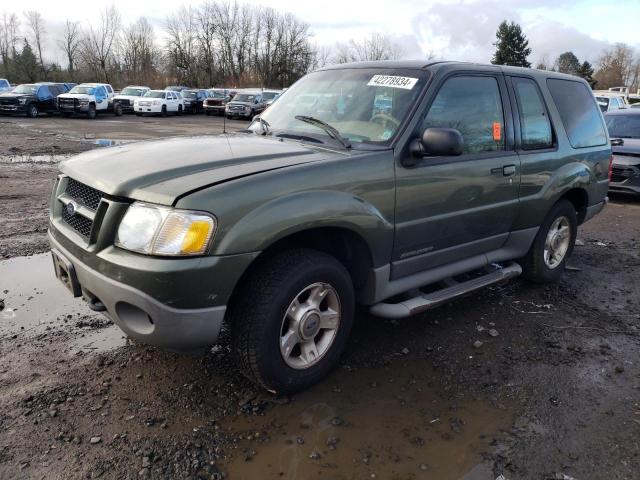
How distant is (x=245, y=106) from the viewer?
1270 inches

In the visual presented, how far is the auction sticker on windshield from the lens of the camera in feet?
11.7

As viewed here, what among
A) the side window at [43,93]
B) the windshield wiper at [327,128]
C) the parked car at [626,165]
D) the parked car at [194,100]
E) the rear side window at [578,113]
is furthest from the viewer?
the parked car at [194,100]

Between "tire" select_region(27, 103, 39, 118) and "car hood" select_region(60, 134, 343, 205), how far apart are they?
30.2m

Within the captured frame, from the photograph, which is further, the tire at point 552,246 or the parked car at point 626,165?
the parked car at point 626,165

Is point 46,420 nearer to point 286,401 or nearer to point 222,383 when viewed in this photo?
point 222,383

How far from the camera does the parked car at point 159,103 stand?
32991 mm

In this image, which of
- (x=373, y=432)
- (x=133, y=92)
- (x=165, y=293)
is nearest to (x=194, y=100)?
(x=133, y=92)

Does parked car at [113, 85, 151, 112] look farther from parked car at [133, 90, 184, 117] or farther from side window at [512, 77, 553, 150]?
side window at [512, 77, 553, 150]

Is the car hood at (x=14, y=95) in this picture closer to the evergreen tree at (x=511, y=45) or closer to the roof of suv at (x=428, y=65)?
the roof of suv at (x=428, y=65)

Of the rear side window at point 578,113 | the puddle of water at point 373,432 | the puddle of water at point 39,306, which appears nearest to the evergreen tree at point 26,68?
the puddle of water at point 39,306

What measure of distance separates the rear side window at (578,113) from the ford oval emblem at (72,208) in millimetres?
4008

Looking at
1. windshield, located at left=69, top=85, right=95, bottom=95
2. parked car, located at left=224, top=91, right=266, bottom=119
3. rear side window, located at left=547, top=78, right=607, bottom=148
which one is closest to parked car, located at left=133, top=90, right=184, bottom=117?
windshield, located at left=69, top=85, right=95, bottom=95

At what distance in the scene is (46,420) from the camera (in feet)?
9.07

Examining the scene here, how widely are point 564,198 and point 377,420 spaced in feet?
10.5
